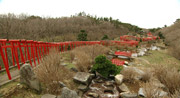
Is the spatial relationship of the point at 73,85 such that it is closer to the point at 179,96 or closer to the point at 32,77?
the point at 32,77

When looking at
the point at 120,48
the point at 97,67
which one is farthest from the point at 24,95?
the point at 120,48

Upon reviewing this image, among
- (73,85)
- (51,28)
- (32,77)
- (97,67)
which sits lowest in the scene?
(73,85)

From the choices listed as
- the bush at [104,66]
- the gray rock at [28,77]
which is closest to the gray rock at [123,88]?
the bush at [104,66]

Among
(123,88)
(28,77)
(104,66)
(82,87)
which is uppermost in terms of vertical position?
(28,77)

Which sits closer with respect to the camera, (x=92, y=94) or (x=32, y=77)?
(x=32, y=77)

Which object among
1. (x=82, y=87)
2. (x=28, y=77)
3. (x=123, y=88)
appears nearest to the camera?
(x=28, y=77)

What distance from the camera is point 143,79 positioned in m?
5.36

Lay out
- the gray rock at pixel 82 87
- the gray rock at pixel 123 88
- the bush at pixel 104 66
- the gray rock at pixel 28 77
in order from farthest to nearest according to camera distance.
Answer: the bush at pixel 104 66
the gray rock at pixel 123 88
the gray rock at pixel 82 87
the gray rock at pixel 28 77

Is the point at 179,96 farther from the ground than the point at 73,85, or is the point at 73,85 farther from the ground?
the point at 179,96

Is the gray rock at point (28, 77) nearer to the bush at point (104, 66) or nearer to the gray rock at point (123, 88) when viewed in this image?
the bush at point (104, 66)

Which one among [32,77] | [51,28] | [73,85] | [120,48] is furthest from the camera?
[51,28]

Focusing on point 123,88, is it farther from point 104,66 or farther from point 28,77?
point 28,77

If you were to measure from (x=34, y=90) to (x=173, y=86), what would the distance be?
543 cm

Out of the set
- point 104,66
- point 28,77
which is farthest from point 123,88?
point 28,77
